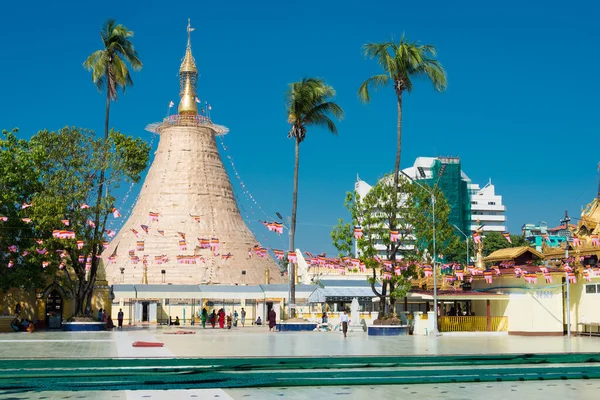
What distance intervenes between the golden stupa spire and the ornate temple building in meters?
0.10

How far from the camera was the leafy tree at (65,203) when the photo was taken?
1606 inches

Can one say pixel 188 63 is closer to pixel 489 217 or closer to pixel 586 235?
pixel 586 235

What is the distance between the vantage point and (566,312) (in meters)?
37.5

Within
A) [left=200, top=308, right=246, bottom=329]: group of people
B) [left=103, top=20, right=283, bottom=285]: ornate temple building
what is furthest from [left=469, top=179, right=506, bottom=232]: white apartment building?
[left=200, top=308, right=246, bottom=329]: group of people

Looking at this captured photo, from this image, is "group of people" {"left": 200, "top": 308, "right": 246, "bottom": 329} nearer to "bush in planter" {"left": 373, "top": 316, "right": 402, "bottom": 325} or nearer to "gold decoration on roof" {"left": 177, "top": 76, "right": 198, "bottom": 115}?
"bush in planter" {"left": 373, "top": 316, "right": 402, "bottom": 325}

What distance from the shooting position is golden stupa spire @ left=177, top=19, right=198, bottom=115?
249 feet

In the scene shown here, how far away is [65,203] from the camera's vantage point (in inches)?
1628

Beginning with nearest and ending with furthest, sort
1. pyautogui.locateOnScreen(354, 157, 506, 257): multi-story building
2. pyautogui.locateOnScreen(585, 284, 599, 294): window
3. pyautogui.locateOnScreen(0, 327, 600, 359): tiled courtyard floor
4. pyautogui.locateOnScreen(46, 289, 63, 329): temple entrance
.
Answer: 1. pyautogui.locateOnScreen(0, 327, 600, 359): tiled courtyard floor
2. pyautogui.locateOnScreen(585, 284, 599, 294): window
3. pyautogui.locateOnScreen(46, 289, 63, 329): temple entrance
4. pyautogui.locateOnScreen(354, 157, 506, 257): multi-story building

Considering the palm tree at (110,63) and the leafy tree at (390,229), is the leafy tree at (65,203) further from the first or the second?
the leafy tree at (390,229)

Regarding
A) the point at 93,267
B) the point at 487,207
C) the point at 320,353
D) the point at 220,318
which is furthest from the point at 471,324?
the point at 487,207

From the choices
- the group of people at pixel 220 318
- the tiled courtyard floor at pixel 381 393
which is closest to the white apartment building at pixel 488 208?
the group of people at pixel 220 318

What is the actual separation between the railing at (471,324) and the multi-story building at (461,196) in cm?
7113

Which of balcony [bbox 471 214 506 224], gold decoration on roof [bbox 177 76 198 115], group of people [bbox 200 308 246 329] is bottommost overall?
group of people [bbox 200 308 246 329]

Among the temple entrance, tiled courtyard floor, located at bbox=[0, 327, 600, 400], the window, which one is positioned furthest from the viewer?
the temple entrance
